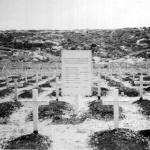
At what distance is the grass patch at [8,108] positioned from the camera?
12.5 metres

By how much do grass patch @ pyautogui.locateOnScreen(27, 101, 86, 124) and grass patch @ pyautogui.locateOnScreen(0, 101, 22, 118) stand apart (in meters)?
1.05

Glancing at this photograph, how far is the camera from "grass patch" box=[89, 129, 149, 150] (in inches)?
321

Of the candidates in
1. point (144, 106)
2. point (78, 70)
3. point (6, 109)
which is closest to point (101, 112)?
point (144, 106)

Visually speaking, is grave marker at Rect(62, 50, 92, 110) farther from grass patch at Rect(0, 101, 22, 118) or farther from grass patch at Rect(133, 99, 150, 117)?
grass patch at Rect(0, 101, 22, 118)

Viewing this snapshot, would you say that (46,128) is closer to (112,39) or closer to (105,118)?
(105,118)

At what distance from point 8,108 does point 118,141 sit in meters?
6.71

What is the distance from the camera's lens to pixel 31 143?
27.5ft

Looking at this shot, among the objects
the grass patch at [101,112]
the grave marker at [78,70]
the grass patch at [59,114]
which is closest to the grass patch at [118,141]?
the grave marker at [78,70]

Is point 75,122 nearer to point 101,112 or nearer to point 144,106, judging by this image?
point 101,112

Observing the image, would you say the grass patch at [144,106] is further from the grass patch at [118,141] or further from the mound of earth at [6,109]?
the mound of earth at [6,109]

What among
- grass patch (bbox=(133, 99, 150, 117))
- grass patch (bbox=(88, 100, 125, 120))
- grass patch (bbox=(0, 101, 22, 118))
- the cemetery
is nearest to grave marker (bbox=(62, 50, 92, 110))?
the cemetery

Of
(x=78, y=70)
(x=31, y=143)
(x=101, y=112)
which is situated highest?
(x=78, y=70)

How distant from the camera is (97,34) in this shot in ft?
391

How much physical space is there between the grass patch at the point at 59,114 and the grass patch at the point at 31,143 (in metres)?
2.21
